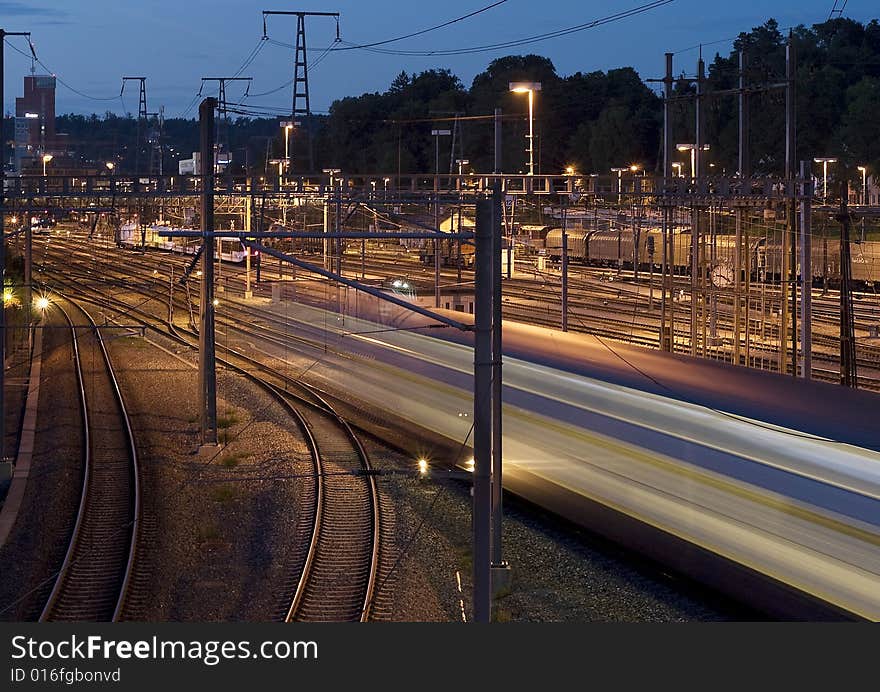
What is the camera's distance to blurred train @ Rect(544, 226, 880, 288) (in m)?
23.7

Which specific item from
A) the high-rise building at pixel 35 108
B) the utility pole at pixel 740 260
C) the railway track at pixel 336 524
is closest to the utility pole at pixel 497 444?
the railway track at pixel 336 524

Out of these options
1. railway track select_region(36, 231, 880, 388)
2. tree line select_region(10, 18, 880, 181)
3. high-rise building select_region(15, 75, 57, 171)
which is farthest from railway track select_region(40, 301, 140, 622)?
high-rise building select_region(15, 75, 57, 171)

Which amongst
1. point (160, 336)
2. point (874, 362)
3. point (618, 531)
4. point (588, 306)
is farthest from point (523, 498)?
point (160, 336)

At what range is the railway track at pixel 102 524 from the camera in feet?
28.5

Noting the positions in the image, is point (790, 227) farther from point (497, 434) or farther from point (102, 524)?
point (102, 524)

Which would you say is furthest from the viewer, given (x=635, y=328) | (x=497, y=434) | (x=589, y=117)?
(x=589, y=117)

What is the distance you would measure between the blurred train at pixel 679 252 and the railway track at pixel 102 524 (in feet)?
31.6

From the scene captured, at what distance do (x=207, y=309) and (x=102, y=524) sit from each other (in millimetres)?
3204

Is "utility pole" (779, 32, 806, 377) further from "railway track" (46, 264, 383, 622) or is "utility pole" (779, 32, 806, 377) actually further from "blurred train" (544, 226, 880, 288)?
"railway track" (46, 264, 383, 622)

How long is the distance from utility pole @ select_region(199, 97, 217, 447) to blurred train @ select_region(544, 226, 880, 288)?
8.36m

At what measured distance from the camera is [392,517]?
1091 centimetres

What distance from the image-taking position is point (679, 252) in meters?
30.3

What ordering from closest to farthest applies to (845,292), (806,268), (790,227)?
1. (845,292)
2. (806,268)
3. (790,227)

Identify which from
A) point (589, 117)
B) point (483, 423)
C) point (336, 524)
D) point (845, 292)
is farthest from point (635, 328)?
point (589, 117)
